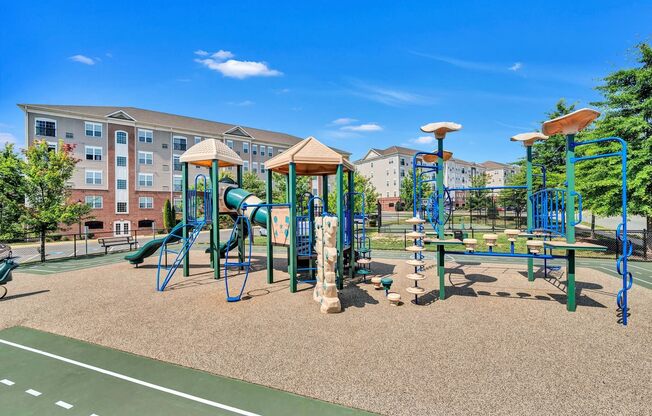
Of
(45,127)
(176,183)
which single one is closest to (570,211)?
(176,183)

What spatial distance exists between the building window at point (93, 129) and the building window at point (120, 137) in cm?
166

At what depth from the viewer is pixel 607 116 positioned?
57.7 feet

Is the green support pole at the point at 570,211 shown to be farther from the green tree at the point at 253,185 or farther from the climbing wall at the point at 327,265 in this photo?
the green tree at the point at 253,185

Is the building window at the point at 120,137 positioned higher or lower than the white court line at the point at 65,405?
higher

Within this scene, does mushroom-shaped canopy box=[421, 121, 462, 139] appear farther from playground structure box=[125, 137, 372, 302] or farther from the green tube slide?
the green tube slide

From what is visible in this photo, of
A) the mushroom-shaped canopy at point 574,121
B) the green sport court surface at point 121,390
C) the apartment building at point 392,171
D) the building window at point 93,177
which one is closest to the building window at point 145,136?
the building window at point 93,177

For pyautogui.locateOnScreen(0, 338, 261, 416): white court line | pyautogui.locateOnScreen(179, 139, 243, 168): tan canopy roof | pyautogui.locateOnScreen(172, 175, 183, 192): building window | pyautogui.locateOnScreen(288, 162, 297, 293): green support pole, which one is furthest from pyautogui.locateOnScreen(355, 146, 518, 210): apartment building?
pyautogui.locateOnScreen(0, 338, 261, 416): white court line

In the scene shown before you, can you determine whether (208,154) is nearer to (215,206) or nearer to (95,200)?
(215,206)

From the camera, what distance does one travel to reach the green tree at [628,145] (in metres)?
15.2

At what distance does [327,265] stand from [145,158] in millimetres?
39604

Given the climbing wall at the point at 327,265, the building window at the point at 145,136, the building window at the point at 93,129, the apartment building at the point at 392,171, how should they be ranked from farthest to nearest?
the apartment building at the point at 392,171 < the building window at the point at 145,136 < the building window at the point at 93,129 < the climbing wall at the point at 327,265

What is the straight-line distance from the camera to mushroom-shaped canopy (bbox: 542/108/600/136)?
698cm

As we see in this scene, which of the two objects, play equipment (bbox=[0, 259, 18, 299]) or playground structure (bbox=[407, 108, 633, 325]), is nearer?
playground structure (bbox=[407, 108, 633, 325])

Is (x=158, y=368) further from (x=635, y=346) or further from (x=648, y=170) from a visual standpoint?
(x=648, y=170)
